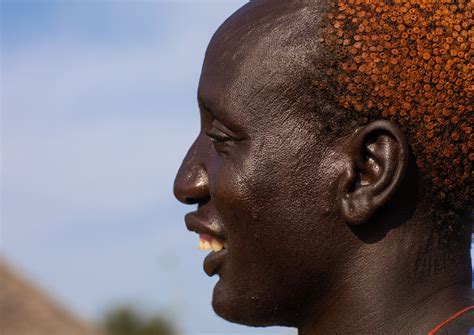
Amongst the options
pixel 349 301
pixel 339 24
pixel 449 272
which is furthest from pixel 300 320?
pixel 339 24

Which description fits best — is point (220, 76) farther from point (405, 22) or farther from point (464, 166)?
point (464, 166)

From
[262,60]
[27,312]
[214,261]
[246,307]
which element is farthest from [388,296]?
[27,312]

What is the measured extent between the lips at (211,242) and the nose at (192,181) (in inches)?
2.8

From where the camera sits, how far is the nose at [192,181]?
145 inches

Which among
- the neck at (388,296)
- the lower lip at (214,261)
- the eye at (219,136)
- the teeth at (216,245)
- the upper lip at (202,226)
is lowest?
the neck at (388,296)

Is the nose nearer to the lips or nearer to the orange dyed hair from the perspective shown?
the lips

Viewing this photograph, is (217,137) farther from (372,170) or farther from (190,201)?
(372,170)

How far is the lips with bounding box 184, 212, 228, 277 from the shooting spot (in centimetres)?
361

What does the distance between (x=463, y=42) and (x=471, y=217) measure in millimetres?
648

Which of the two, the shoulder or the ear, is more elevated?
the ear

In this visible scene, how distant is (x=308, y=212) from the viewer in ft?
11.2

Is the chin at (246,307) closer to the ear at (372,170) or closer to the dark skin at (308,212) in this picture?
the dark skin at (308,212)

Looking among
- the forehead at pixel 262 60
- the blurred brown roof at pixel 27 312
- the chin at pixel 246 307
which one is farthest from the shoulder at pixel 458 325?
the blurred brown roof at pixel 27 312

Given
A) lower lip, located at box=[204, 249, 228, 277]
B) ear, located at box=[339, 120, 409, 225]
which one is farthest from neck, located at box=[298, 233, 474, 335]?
lower lip, located at box=[204, 249, 228, 277]
